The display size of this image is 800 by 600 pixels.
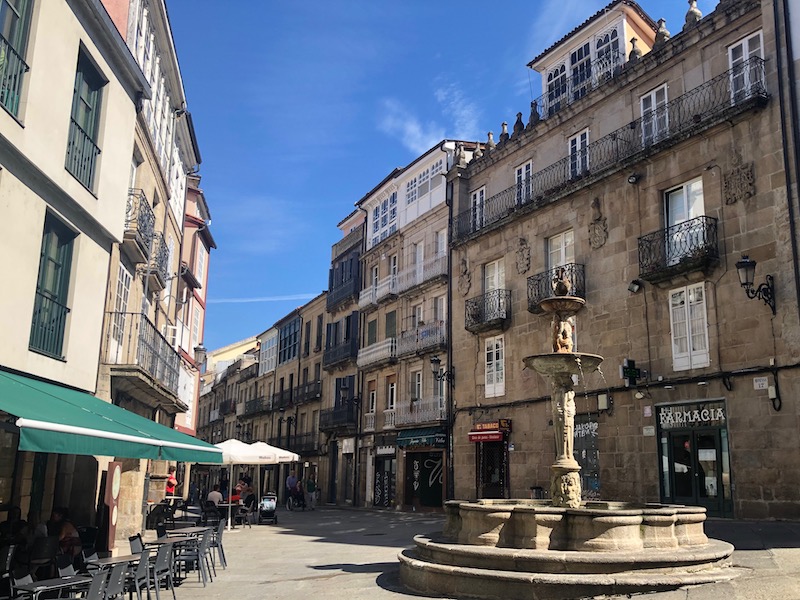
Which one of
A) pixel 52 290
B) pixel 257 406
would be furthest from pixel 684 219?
pixel 257 406

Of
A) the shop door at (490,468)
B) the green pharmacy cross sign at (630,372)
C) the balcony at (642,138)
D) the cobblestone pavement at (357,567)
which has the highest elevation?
the balcony at (642,138)

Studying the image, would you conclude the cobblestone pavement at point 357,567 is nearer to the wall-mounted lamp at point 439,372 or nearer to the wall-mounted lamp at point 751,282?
the wall-mounted lamp at point 751,282

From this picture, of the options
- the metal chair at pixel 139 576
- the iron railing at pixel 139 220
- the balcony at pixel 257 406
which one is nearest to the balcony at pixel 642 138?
the iron railing at pixel 139 220

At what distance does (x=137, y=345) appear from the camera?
15.7 meters

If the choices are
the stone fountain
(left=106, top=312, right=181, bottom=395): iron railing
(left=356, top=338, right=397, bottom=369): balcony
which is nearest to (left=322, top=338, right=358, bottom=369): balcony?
(left=356, top=338, right=397, bottom=369): balcony

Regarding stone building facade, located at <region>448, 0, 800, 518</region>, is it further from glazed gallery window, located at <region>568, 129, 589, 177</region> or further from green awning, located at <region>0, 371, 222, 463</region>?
green awning, located at <region>0, 371, 222, 463</region>

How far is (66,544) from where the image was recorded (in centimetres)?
995

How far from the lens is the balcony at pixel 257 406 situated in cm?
4752

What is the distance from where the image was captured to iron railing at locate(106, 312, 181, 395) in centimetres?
1450

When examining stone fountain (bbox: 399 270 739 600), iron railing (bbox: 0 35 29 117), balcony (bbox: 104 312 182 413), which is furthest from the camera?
balcony (bbox: 104 312 182 413)

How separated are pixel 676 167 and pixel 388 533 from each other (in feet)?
37.1

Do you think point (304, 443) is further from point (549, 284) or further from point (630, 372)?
point (630, 372)

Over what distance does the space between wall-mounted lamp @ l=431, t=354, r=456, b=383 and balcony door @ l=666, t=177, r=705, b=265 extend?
10075mm

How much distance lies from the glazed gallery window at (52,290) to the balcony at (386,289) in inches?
763
